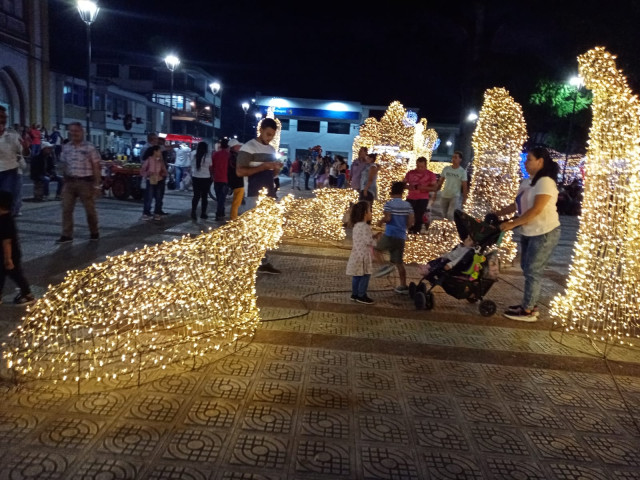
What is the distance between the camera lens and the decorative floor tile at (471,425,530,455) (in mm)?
3055

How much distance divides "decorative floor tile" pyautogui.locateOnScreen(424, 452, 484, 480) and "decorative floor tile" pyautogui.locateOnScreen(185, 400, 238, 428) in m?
1.21

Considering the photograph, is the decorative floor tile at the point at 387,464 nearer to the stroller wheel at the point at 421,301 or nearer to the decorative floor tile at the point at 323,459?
the decorative floor tile at the point at 323,459

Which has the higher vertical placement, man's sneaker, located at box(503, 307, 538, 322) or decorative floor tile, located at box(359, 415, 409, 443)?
man's sneaker, located at box(503, 307, 538, 322)

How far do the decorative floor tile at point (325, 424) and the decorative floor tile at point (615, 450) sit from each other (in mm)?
1535

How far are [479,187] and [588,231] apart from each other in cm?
362

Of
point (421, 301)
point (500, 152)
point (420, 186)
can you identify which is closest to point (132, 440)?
point (421, 301)

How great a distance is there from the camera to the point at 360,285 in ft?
19.8

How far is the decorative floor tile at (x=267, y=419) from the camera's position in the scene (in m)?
3.11

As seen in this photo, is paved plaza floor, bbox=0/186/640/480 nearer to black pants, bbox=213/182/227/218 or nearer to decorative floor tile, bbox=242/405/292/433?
decorative floor tile, bbox=242/405/292/433

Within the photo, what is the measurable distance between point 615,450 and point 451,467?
1.13m

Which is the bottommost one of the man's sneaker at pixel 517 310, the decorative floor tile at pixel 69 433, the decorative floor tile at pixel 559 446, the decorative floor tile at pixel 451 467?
the decorative floor tile at pixel 69 433

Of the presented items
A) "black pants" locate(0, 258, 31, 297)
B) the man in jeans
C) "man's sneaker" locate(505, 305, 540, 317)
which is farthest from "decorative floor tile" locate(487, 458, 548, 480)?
the man in jeans

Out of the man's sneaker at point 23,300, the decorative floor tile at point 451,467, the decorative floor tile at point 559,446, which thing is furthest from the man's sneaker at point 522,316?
the man's sneaker at point 23,300

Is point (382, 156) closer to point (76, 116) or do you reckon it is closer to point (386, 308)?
point (386, 308)
